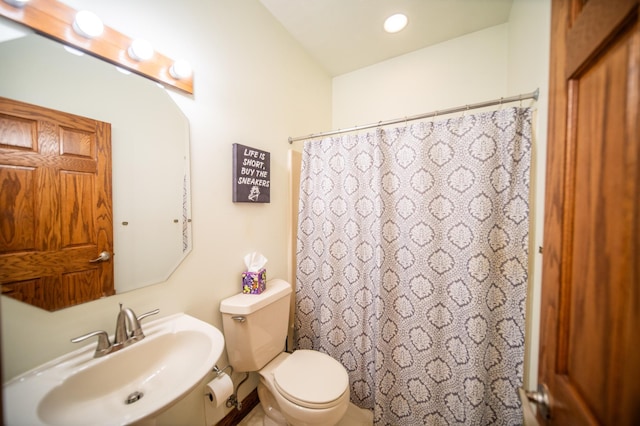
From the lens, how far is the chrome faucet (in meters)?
0.78

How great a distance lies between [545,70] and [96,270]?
1.99 meters

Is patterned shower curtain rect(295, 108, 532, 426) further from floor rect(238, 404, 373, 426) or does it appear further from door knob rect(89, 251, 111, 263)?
door knob rect(89, 251, 111, 263)

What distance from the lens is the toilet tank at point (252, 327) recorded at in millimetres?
1181

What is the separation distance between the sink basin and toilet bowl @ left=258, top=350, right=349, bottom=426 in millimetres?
511

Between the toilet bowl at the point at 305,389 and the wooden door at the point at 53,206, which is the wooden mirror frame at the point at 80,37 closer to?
the wooden door at the point at 53,206

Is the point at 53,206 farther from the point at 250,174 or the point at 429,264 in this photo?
the point at 429,264

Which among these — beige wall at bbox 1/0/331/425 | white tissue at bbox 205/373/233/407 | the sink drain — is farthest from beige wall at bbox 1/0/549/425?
the sink drain

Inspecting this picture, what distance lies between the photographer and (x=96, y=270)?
0.84m

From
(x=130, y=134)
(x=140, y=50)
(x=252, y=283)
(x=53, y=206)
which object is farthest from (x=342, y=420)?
(x=140, y=50)

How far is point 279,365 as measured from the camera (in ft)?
4.25

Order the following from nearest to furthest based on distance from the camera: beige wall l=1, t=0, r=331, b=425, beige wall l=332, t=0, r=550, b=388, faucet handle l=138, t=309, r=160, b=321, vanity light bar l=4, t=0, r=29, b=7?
vanity light bar l=4, t=0, r=29, b=7 < beige wall l=1, t=0, r=331, b=425 < faucet handle l=138, t=309, r=160, b=321 < beige wall l=332, t=0, r=550, b=388

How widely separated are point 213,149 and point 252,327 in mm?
979

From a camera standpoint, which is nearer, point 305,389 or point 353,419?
point 305,389

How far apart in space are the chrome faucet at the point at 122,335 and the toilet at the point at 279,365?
0.39 metres
